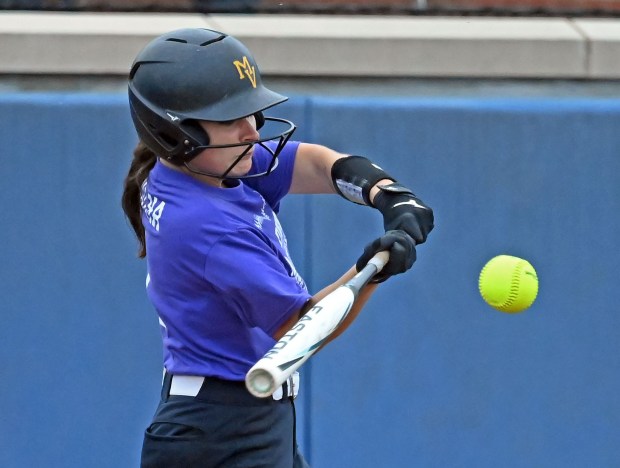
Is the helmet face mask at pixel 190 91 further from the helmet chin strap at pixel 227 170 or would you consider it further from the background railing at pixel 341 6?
the background railing at pixel 341 6

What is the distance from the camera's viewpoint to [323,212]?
4152 millimetres

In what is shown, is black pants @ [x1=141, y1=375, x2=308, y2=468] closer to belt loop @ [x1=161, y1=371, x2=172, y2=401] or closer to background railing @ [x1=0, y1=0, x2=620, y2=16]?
belt loop @ [x1=161, y1=371, x2=172, y2=401]

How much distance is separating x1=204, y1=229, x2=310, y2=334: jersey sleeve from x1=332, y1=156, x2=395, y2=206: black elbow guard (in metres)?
0.38

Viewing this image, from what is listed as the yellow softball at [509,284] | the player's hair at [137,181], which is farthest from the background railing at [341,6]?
the yellow softball at [509,284]

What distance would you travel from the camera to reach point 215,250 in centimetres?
257

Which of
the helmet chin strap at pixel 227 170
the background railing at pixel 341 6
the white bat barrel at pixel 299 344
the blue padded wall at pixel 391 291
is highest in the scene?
the helmet chin strap at pixel 227 170

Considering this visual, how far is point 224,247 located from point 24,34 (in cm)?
198

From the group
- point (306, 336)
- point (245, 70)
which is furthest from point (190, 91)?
point (306, 336)

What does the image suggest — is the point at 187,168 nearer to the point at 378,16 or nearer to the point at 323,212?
the point at 323,212

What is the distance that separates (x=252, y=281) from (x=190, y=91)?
18.4 inches

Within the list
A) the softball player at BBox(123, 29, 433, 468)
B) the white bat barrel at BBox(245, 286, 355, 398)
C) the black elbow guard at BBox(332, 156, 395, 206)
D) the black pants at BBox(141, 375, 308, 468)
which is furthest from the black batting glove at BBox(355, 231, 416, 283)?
the black pants at BBox(141, 375, 308, 468)

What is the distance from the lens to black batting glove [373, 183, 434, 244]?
2652mm

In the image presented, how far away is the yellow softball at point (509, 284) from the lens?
304 centimetres

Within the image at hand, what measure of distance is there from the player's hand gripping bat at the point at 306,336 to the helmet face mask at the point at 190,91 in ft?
1.31
